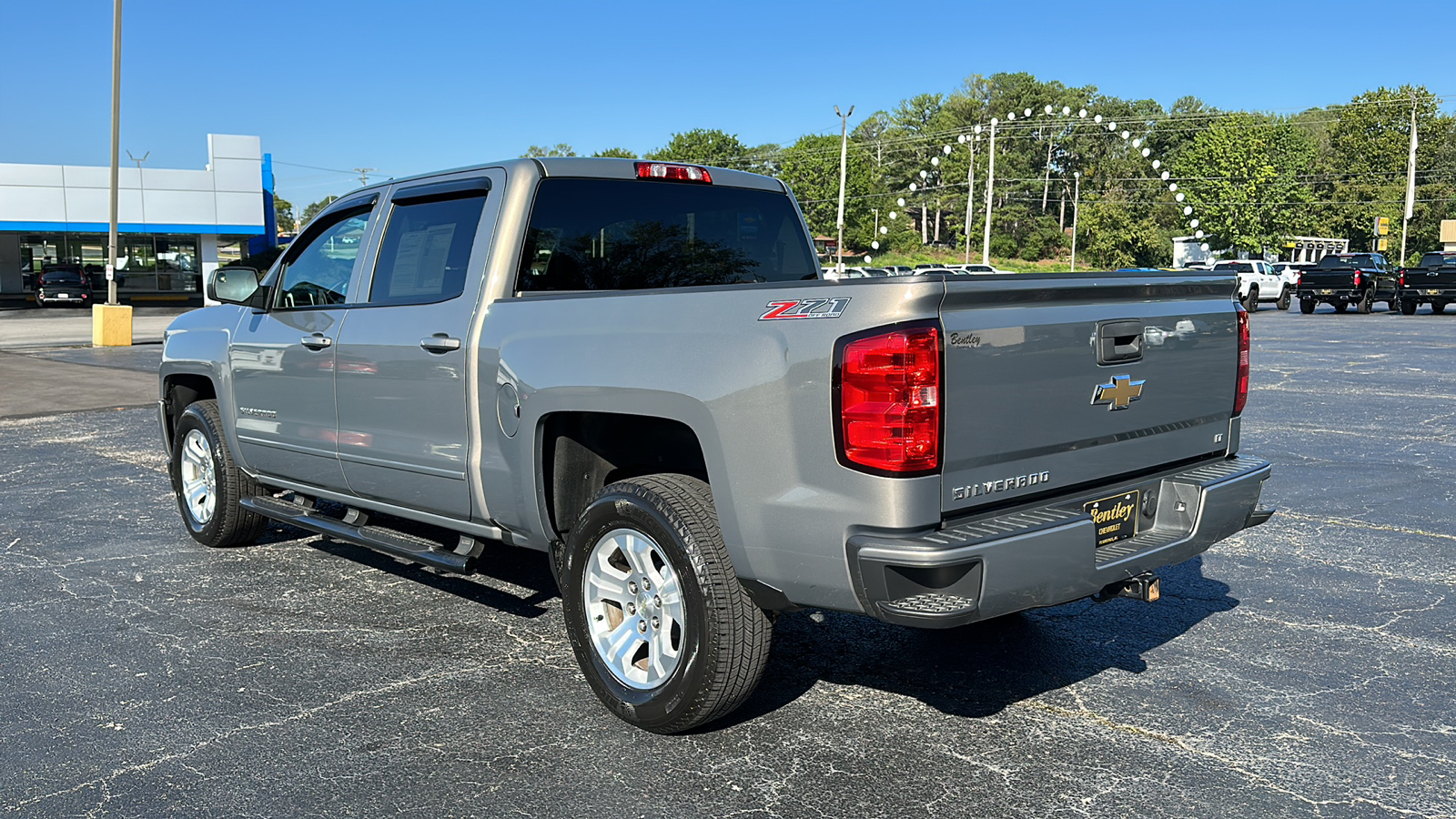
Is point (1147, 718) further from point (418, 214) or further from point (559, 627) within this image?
point (418, 214)

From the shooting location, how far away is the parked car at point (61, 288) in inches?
1679

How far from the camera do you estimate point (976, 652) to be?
4.88 m

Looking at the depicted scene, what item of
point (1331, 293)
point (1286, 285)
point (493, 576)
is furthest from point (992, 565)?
point (1286, 285)

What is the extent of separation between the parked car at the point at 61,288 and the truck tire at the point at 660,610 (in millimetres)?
45485

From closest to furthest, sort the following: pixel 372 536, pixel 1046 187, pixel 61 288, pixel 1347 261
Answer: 1. pixel 372 536
2. pixel 1347 261
3. pixel 61 288
4. pixel 1046 187

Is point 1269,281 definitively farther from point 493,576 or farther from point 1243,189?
point 1243,189

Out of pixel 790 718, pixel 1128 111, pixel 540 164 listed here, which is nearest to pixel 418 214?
pixel 540 164

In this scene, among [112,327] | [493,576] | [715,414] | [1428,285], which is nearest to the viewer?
[715,414]

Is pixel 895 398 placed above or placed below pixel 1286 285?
below

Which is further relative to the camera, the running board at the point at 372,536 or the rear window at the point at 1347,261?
the rear window at the point at 1347,261

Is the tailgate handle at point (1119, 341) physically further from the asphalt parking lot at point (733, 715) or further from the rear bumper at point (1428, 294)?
the rear bumper at point (1428, 294)

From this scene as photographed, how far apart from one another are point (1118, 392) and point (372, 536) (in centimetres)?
323

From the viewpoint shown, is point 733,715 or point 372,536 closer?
point 733,715

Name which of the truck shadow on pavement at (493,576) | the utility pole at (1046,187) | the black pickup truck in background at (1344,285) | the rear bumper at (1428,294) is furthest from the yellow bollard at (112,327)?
the utility pole at (1046,187)
